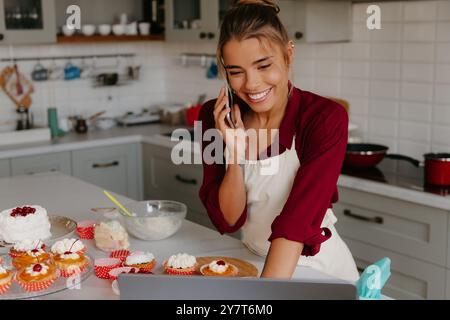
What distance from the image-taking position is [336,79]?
3.34 m

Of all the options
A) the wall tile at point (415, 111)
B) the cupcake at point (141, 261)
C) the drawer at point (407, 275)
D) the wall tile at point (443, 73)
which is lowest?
the drawer at point (407, 275)

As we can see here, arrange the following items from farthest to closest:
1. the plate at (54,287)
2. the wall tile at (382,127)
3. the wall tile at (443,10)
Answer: the wall tile at (382,127), the wall tile at (443,10), the plate at (54,287)

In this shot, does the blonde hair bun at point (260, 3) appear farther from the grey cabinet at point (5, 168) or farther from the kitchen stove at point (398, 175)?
the grey cabinet at point (5, 168)

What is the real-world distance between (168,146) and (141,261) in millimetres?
2228

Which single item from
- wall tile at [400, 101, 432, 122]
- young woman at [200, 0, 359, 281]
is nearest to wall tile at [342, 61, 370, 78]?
wall tile at [400, 101, 432, 122]

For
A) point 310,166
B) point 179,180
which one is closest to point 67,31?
point 179,180

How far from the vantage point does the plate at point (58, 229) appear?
170 cm

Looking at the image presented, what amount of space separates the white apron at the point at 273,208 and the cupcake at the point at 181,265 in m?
0.24

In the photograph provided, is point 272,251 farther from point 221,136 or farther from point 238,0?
point 238,0

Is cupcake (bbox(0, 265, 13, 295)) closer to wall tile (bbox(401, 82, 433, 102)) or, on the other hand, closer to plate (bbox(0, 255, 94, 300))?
plate (bbox(0, 255, 94, 300))

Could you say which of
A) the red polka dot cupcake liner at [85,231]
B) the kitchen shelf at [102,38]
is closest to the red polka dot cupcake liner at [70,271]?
the red polka dot cupcake liner at [85,231]

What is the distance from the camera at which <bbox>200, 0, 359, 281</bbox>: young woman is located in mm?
1346

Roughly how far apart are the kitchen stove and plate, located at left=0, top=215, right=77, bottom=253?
1.34 metres
